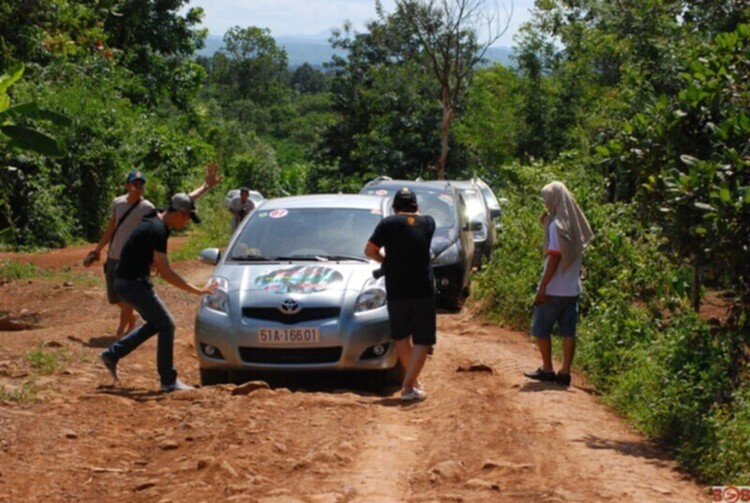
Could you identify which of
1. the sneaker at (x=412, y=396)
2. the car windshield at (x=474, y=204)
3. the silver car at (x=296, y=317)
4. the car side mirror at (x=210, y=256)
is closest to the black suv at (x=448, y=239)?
the car windshield at (x=474, y=204)

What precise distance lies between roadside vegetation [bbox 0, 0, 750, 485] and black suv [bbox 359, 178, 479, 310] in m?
0.46

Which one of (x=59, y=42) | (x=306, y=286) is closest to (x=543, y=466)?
(x=306, y=286)

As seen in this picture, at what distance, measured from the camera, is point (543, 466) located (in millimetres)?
7312

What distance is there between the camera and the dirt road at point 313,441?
22.6 ft

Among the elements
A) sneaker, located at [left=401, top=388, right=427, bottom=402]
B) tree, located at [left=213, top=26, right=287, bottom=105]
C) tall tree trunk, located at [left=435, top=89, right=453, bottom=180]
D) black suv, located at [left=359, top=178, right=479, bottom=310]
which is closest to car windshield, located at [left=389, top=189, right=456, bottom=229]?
black suv, located at [left=359, top=178, right=479, bottom=310]

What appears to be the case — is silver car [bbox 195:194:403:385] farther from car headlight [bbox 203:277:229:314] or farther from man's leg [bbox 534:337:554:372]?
man's leg [bbox 534:337:554:372]

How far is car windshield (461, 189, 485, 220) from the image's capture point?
20.2 m

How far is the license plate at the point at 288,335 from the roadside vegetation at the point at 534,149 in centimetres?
252

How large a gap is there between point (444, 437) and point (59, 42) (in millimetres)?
→ 11686

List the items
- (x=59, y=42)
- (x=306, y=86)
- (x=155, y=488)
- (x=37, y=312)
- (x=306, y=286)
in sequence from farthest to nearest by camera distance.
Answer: (x=306, y=86) < (x=59, y=42) < (x=37, y=312) < (x=306, y=286) < (x=155, y=488)

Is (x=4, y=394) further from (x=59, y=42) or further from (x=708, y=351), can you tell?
(x=59, y=42)

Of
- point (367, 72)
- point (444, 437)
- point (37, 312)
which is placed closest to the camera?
point (444, 437)

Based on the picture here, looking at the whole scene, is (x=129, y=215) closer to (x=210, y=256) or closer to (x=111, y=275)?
(x=111, y=275)

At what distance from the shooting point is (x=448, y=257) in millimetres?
16078
